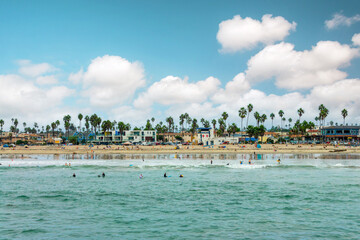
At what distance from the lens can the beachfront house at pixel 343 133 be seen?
151000 millimetres

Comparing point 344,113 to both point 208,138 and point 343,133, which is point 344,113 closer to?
Answer: point 343,133

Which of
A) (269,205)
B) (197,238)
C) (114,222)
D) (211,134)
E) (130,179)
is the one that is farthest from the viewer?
(211,134)

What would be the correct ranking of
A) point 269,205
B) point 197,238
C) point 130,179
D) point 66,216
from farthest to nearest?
point 130,179 → point 269,205 → point 66,216 → point 197,238

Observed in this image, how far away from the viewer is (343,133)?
15238cm

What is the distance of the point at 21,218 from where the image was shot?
70.6 feet

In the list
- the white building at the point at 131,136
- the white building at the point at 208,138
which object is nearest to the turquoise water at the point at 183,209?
the white building at the point at 208,138

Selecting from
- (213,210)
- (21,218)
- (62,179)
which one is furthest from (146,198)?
(62,179)

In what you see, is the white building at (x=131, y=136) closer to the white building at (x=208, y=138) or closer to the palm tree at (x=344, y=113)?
the white building at (x=208, y=138)

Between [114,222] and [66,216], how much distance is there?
4.19m

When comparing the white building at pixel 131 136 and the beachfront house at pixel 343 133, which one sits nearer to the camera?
the beachfront house at pixel 343 133

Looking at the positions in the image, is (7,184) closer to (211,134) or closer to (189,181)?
(189,181)

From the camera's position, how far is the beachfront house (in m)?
151

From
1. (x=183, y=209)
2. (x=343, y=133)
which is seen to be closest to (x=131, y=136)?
(x=343, y=133)

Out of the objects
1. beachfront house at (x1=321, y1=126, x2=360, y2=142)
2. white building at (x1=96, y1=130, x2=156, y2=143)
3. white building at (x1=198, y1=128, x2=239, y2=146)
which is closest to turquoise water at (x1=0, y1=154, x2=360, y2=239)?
white building at (x1=198, y1=128, x2=239, y2=146)
